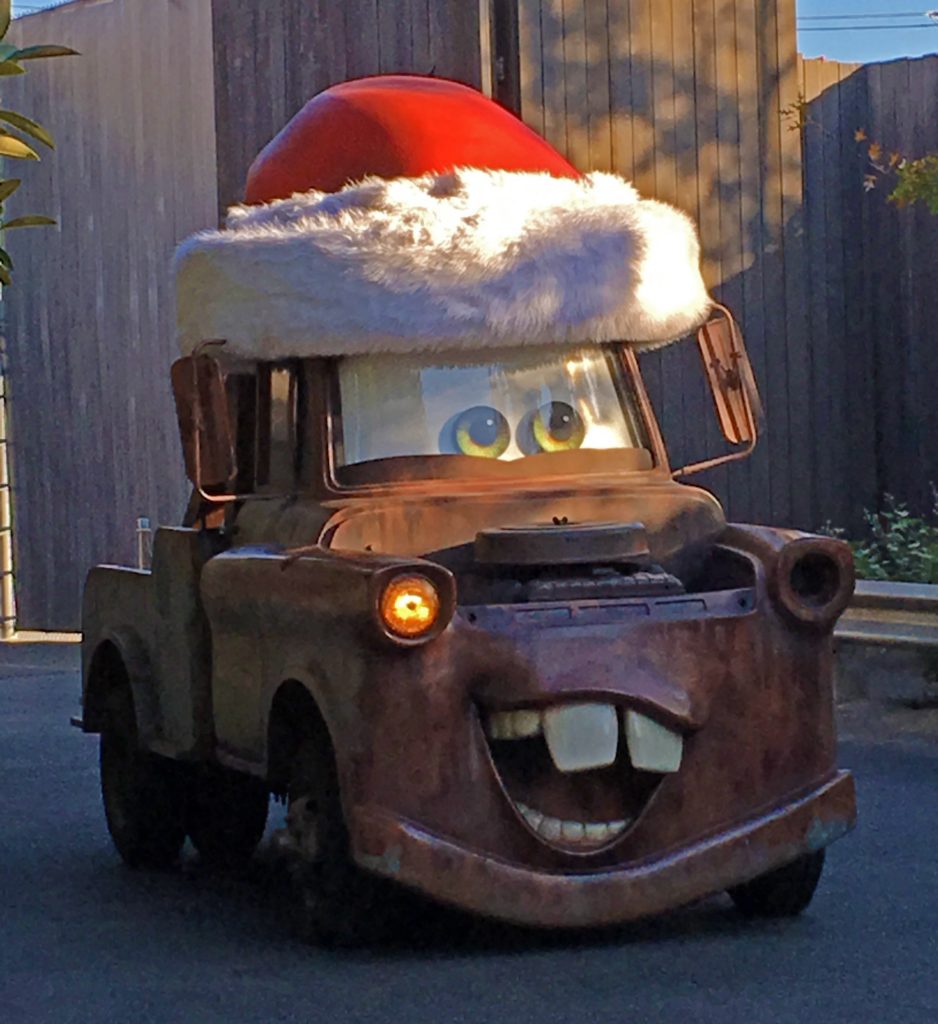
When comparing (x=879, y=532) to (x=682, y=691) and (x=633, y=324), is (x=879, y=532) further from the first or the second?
(x=682, y=691)

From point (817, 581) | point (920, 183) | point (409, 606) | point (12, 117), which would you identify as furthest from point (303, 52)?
point (409, 606)

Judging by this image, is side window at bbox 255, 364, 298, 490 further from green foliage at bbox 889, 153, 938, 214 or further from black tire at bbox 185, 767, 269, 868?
green foliage at bbox 889, 153, 938, 214

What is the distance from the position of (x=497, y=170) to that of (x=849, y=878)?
7.88 ft

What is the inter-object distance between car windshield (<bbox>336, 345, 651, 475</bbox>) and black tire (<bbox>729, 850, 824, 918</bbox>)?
1.33m

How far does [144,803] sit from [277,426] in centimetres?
155

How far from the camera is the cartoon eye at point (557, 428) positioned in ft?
23.9

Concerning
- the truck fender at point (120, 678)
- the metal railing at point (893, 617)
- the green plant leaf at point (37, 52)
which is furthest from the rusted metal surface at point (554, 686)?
the metal railing at point (893, 617)

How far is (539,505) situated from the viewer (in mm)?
6938

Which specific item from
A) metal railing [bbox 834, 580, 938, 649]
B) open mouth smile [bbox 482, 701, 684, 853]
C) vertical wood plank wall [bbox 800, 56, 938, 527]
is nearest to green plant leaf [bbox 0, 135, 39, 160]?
open mouth smile [bbox 482, 701, 684, 853]

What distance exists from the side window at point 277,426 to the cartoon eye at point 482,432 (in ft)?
1.66

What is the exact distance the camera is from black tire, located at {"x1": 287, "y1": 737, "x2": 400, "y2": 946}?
6.38 m

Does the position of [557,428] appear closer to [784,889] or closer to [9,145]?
[784,889]

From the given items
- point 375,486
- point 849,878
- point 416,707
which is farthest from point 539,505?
point 849,878

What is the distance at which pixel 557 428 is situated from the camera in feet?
24.0
